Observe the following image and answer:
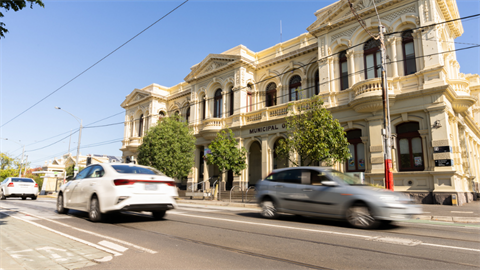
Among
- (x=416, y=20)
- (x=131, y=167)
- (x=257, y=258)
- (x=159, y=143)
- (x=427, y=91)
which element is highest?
(x=416, y=20)

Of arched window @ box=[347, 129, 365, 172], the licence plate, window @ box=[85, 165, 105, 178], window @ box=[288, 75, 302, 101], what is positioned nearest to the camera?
the licence plate

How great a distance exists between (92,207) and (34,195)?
15258mm

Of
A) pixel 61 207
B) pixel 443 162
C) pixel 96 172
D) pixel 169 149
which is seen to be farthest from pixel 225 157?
pixel 96 172

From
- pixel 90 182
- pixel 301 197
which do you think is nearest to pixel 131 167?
pixel 90 182

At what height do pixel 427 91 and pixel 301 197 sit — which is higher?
pixel 427 91

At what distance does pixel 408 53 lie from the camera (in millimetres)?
19469

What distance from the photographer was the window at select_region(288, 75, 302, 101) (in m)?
26.4

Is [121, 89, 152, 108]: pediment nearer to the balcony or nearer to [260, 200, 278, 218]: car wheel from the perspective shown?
the balcony

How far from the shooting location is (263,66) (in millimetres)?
28859

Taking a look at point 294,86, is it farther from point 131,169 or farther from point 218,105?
point 131,169

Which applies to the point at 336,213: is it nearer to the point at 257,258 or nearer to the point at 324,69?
the point at 257,258

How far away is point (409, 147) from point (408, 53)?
5986mm

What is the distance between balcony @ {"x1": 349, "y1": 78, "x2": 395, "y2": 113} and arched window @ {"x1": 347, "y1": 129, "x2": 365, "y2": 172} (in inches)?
78.6

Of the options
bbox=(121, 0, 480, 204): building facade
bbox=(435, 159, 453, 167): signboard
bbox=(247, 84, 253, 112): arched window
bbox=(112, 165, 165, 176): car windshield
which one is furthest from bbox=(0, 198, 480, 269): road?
bbox=(247, 84, 253, 112): arched window
